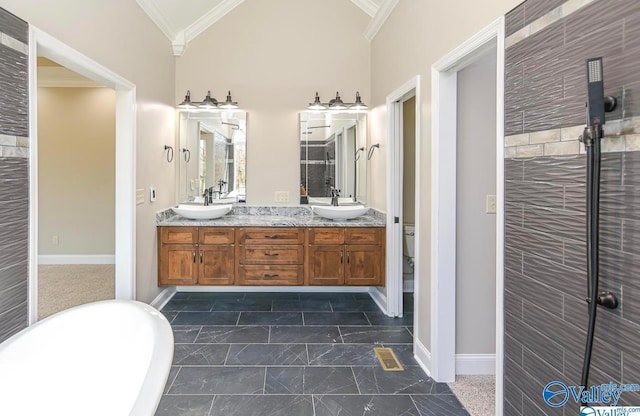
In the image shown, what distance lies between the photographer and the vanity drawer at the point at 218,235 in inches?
148

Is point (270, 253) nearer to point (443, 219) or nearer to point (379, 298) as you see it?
point (379, 298)

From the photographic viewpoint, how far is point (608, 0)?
1.13m

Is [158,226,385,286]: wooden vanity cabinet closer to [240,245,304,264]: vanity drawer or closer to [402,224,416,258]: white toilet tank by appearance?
[240,245,304,264]: vanity drawer

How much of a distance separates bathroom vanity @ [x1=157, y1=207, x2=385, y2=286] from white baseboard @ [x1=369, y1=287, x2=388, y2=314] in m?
0.18

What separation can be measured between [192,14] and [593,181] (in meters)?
4.01

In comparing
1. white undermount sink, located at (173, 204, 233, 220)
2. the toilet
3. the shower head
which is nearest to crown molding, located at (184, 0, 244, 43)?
white undermount sink, located at (173, 204, 233, 220)

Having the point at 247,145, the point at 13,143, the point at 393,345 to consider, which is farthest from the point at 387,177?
the point at 13,143

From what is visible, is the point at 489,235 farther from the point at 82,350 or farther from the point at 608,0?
the point at 82,350

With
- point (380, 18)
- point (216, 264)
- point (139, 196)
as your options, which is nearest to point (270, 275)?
point (216, 264)

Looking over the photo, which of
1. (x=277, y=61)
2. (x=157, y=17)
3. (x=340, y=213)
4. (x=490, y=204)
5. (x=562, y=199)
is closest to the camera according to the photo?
(x=562, y=199)

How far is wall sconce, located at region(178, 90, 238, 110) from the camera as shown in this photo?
414 centimetres

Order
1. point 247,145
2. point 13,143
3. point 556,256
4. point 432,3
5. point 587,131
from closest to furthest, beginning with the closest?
point 587,131 → point 556,256 → point 13,143 → point 432,3 → point 247,145

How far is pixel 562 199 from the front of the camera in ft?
4.35

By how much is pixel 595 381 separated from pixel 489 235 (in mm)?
1378
